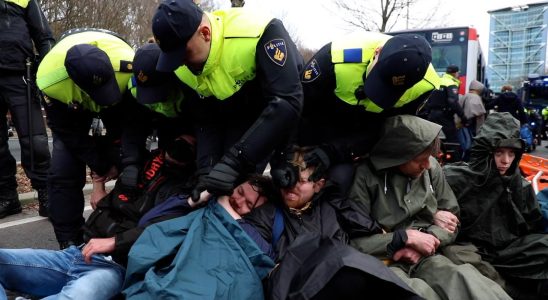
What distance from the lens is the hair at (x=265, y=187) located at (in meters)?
2.32

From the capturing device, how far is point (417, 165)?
2.36 meters

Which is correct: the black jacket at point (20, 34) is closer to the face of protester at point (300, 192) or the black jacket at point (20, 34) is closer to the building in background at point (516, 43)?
the face of protester at point (300, 192)

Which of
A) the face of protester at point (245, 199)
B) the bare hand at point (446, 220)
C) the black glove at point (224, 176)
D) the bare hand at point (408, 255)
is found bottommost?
the bare hand at point (408, 255)

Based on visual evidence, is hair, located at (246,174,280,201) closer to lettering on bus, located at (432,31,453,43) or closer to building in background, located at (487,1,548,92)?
lettering on bus, located at (432,31,453,43)

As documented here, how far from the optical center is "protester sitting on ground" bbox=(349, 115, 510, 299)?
2148 millimetres

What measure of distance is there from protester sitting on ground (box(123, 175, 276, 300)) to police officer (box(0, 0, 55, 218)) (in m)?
2.32

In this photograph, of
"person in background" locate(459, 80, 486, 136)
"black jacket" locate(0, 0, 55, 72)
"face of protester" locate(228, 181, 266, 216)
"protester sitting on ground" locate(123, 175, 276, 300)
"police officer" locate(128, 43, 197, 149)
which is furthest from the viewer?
"person in background" locate(459, 80, 486, 136)

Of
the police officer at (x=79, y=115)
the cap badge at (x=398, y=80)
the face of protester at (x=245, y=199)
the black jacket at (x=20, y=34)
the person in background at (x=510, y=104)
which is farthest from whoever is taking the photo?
the person in background at (x=510, y=104)

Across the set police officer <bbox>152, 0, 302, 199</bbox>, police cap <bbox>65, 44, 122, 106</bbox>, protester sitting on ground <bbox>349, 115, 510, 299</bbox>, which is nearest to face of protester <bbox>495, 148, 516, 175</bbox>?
protester sitting on ground <bbox>349, 115, 510, 299</bbox>

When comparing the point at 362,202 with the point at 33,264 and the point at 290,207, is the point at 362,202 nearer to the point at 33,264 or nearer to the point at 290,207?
the point at 290,207

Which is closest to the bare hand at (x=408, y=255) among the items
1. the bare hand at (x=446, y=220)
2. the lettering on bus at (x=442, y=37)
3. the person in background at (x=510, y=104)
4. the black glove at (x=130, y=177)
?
the bare hand at (x=446, y=220)

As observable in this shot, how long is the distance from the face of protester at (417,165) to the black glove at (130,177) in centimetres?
146

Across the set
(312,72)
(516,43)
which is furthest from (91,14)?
(516,43)

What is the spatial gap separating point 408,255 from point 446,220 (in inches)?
14.1
